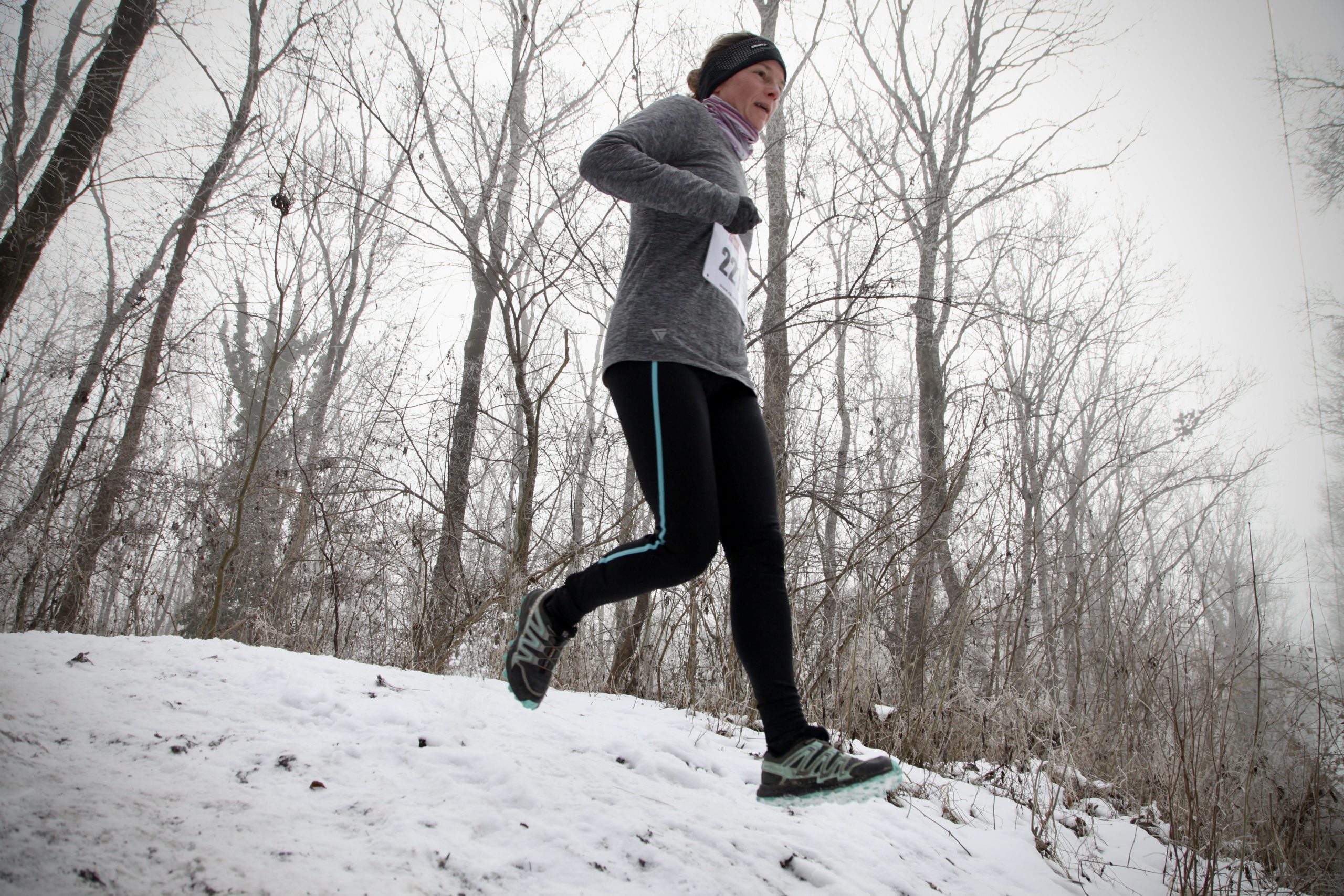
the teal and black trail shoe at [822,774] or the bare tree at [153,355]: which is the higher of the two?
the bare tree at [153,355]

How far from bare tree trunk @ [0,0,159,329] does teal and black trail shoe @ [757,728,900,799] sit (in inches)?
215

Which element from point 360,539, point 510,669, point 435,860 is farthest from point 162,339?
point 435,860

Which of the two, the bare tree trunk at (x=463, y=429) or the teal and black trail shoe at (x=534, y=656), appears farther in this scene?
the bare tree trunk at (x=463, y=429)

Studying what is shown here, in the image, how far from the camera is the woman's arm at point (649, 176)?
1344 mm

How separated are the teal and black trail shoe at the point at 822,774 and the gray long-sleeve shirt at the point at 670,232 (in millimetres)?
790

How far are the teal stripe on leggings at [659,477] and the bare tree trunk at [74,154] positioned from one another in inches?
198

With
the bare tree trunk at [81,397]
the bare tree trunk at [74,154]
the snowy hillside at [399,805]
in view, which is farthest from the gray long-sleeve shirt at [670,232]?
the bare tree trunk at [74,154]

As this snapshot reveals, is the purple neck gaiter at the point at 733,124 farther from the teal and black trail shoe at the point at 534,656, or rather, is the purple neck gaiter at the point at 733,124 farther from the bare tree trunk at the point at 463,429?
the bare tree trunk at the point at 463,429

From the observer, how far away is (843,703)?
236cm

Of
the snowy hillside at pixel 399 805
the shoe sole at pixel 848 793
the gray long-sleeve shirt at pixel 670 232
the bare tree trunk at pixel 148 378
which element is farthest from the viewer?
the bare tree trunk at pixel 148 378

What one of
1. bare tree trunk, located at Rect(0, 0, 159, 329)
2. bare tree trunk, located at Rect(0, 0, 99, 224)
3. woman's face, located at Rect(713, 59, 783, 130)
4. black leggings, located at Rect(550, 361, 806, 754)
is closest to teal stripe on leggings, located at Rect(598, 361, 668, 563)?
black leggings, located at Rect(550, 361, 806, 754)

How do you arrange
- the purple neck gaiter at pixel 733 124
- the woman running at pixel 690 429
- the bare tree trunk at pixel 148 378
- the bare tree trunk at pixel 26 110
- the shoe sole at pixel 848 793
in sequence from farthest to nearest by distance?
the bare tree trunk at pixel 26 110 < the bare tree trunk at pixel 148 378 < the purple neck gaiter at pixel 733 124 < the woman running at pixel 690 429 < the shoe sole at pixel 848 793

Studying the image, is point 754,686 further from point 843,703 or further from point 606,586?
point 843,703

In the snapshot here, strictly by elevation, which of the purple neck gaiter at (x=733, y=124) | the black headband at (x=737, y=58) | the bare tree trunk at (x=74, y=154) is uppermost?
the bare tree trunk at (x=74, y=154)
